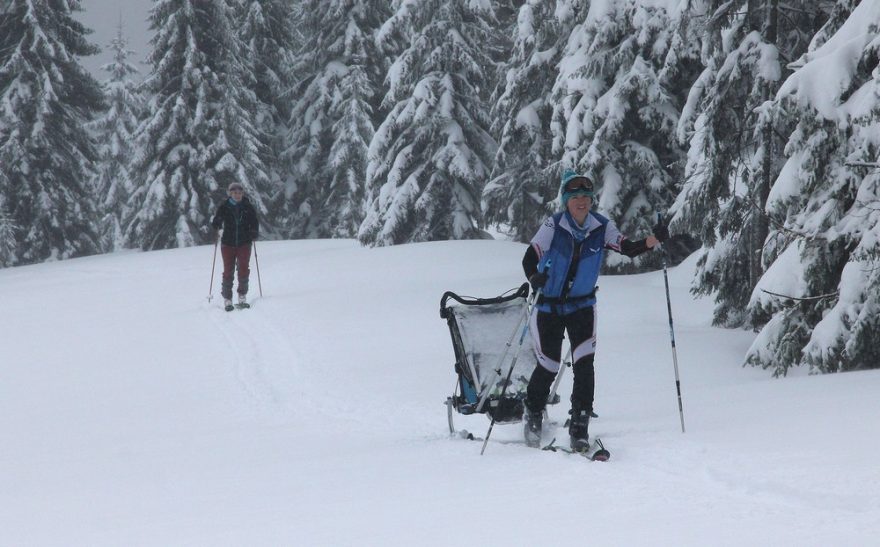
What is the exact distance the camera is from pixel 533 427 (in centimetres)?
650

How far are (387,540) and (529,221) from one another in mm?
18822

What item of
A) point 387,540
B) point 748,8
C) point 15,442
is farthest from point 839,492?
point 748,8

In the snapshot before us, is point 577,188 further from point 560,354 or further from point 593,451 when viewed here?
point 593,451

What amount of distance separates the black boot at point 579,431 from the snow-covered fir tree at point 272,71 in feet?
100

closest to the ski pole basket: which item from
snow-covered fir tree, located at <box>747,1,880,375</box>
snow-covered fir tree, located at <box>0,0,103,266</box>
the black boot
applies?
the black boot

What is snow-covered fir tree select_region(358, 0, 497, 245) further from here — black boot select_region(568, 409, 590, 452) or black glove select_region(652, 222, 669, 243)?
black boot select_region(568, 409, 590, 452)

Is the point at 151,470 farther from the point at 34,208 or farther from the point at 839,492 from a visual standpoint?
the point at 34,208

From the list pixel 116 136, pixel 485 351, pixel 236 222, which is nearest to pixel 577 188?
pixel 485 351

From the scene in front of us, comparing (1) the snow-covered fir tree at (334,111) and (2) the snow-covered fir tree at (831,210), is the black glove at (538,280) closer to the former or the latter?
(2) the snow-covered fir tree at (831,210)

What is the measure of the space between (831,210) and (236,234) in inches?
413

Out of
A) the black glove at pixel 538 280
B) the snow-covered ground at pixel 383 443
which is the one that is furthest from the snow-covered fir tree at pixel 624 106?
the black glove at pixel 538 280

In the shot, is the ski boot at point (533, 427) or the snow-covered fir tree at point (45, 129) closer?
the ski boot at point (533, 427)

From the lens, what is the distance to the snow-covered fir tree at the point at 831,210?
771 centimetres

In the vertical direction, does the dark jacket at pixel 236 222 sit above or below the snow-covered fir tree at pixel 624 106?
below
